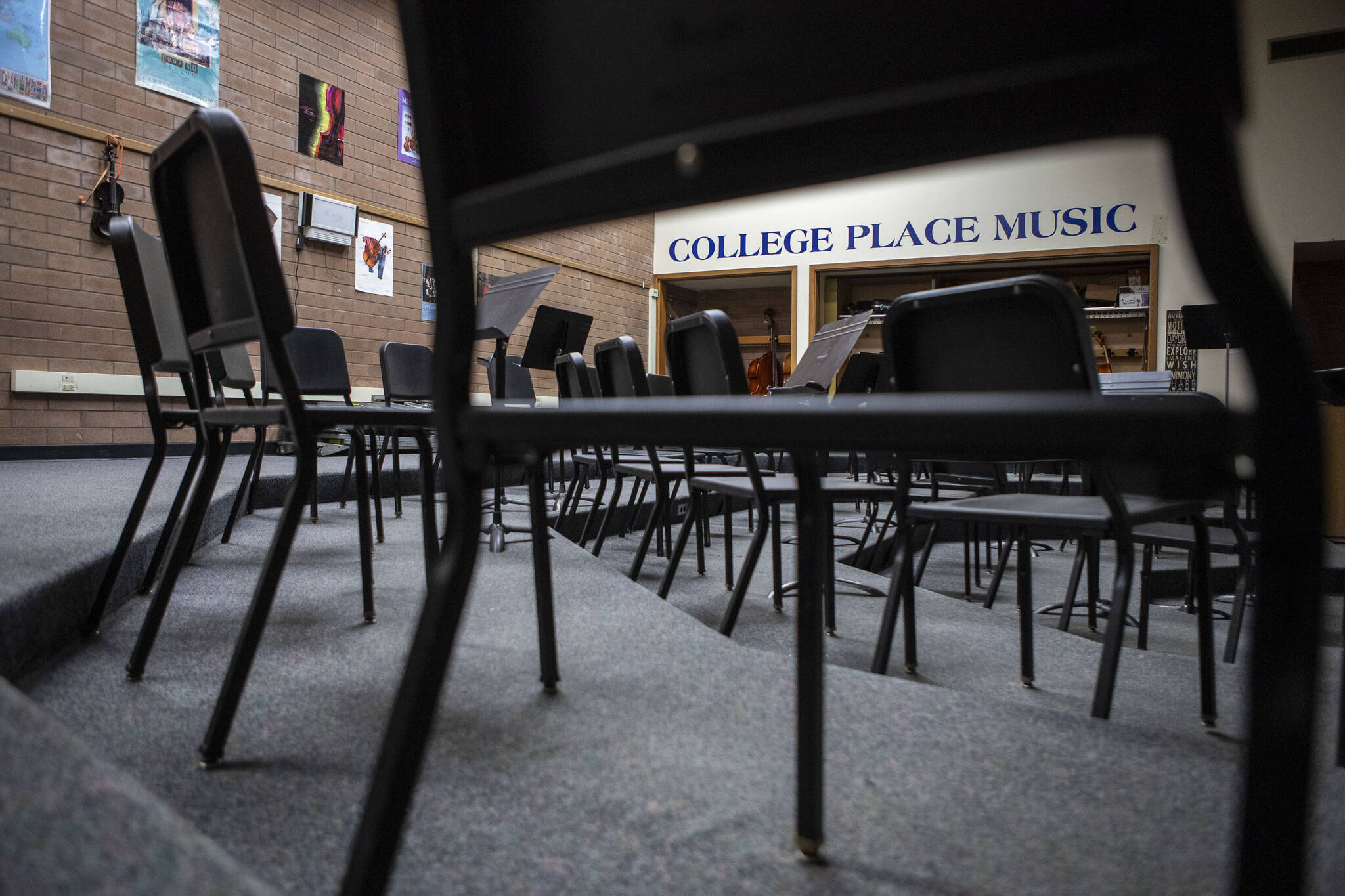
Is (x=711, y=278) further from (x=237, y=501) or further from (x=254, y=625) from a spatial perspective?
(x=254, y=625)

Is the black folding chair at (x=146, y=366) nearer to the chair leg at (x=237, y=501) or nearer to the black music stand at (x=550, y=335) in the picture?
the chair leg at (x=237, y=501)

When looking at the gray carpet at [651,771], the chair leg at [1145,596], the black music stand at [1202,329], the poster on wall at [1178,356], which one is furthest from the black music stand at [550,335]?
the poster on wall at [1178,356]

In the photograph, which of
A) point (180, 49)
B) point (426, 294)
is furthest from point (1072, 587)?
point (180, 49)

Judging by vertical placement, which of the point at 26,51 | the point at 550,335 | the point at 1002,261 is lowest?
the point at 550,335

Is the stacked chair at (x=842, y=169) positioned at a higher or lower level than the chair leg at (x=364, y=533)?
higher

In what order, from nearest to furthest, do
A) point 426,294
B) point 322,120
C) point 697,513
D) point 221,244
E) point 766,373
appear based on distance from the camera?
point 221,244 < point 697,513 < point 322,120 < point 426,294 < point 766,373

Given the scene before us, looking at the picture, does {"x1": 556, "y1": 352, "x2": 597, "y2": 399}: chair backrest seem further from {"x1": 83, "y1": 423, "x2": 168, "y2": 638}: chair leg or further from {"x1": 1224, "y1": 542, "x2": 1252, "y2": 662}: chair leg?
{"x1": 1224, "y1": 542, "x2": 1252, "y2": 662}: chair leg

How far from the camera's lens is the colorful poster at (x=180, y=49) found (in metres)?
4.41

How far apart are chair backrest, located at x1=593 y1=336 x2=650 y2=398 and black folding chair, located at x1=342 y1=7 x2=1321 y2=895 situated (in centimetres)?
171

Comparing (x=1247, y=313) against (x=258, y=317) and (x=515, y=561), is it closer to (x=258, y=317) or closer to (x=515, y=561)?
(x=258, y=317)

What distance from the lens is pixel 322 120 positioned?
17.7 ft

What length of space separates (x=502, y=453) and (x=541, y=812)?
42 centimetres

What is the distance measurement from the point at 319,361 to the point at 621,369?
7.23 ft

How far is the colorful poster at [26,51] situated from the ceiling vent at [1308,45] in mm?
8920
